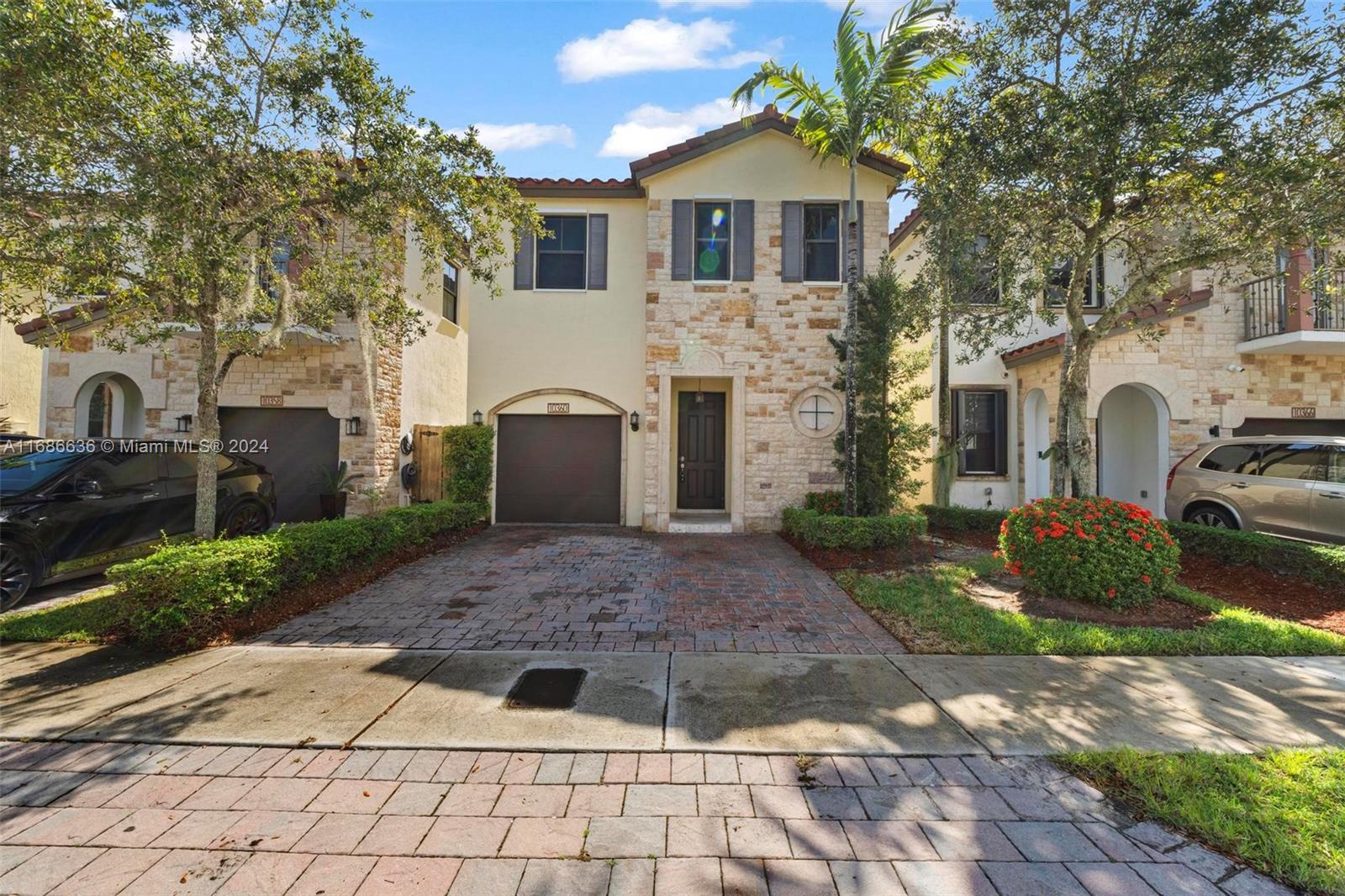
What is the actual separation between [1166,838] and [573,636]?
3.96 m

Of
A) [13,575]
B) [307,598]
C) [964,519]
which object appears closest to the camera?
[13,575]

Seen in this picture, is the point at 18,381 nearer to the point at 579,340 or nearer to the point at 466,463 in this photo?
the point at 466,463

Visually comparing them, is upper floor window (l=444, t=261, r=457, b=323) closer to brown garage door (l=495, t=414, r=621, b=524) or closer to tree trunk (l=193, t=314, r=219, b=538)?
brown garage door (l=495, t=414, r=621, b=524)

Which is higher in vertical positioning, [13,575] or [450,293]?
[450,293]

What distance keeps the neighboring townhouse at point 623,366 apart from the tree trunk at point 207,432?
3800mm

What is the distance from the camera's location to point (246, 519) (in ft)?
26.1

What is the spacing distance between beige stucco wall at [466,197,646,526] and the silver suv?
30.6ft

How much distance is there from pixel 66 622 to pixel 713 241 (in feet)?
33.6

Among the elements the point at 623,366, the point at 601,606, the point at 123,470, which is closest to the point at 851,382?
the point at 623,366

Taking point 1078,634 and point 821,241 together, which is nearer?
point 1078,634

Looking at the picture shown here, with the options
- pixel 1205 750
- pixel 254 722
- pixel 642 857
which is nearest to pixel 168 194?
pixel 254 722

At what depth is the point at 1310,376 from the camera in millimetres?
10305

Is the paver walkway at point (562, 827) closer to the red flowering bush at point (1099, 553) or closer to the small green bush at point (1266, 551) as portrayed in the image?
the red flowering bush at point (1099, 553)

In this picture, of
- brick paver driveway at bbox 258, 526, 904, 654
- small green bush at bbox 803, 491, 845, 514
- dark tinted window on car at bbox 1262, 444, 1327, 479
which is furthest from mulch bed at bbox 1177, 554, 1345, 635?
small green bush at bbox 803, 491, 845, 514
